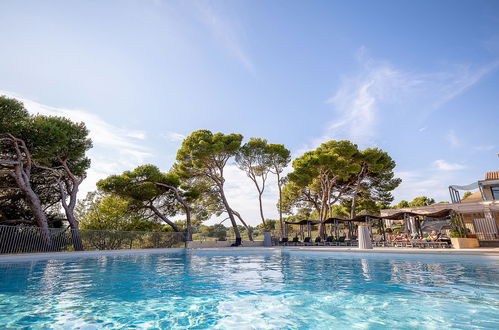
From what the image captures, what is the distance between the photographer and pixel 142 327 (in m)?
2.99

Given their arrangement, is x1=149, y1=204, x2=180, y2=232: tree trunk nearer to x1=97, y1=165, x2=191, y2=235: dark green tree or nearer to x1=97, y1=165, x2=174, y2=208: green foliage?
x1=97, y1=165, x2=191, y2=235: dark green tree

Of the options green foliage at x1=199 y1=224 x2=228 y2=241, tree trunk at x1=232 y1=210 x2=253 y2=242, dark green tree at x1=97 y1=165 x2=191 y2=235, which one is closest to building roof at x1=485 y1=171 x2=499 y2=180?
tree trunk at x1=232 y1=210 x2=253 y2=242

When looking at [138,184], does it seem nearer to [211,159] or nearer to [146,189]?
[146,189]

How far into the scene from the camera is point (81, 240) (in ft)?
46.1

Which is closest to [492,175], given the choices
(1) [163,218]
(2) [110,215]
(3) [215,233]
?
(3) [215,233]

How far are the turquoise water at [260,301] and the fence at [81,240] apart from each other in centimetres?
679

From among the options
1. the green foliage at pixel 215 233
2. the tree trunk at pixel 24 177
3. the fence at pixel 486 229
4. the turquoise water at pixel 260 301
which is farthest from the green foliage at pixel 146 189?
the fence at pixel 486 229

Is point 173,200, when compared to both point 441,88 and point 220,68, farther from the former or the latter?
point 441,88

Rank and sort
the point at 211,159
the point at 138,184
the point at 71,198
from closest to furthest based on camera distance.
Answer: the point at 71,198 < the point at 138,184 < the point at 211,159

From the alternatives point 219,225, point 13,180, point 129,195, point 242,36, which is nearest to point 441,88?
point 242,36

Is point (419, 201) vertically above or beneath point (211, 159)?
beneath

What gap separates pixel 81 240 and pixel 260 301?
45.5ft

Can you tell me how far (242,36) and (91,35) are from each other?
6.36 m

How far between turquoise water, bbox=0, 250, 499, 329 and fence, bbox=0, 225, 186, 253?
22.3 ft
